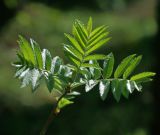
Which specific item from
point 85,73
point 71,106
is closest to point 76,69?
point 85,73

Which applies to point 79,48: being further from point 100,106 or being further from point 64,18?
point 64,18

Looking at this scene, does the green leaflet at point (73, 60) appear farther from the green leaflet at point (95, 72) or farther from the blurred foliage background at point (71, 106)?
the blurred foliage background at point (71, 106)

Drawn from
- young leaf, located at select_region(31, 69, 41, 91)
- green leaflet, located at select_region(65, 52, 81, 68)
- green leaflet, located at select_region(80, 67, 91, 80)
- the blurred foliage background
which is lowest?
the blurred foliage background

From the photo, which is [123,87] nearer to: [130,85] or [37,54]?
[130,85]

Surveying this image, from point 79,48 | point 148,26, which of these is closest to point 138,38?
point 148,26

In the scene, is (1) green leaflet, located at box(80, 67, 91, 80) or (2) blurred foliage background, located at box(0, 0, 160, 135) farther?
(2) blurred foliage background, located at box(0, 0, 160, 135)

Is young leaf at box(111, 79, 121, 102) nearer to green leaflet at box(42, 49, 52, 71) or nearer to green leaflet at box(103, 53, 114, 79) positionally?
green leaflet at box(103, 53, 114, 79)

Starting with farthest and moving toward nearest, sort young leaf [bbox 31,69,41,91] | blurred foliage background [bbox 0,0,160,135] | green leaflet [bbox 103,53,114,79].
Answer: blurred foliage background [bbox 0,0,160,135], green leaflet [bbox 103,53,114,79], young leaf [bbox 31,69,41,91]

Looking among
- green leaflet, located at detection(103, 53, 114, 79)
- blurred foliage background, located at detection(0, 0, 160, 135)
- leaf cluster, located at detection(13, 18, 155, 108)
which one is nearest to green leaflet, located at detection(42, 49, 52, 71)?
leaf cluster, located at detection(13, 18, 155, 108)

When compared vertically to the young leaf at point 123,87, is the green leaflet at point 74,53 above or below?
above

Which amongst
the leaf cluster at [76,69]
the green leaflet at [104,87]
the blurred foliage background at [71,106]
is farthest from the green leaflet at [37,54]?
the blurred foliage background at [71,106]

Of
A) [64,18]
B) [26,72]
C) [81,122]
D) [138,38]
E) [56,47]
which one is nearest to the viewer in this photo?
[26,72]
